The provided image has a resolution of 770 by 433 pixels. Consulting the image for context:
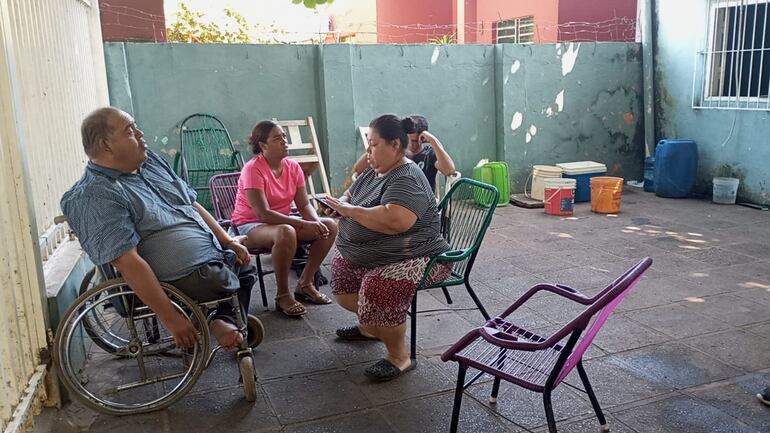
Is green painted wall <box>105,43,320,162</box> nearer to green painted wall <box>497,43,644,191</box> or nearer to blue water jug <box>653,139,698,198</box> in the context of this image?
green painted wall <box>497,43,644,191</box>

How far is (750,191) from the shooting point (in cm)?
667

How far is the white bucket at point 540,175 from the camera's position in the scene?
6.89 m

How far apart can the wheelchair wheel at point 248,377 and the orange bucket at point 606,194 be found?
15.6 feet

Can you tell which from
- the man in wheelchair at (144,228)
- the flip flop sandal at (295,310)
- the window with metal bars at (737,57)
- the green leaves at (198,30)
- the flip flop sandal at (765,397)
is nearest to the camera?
the man in wheelchair at (144,228)

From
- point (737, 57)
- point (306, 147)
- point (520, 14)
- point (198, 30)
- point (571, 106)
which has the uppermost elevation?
point (520, 14)

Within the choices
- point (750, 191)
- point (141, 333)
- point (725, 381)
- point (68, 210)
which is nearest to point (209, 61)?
point (141, 333)

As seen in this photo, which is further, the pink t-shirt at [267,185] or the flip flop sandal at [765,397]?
the pink t-shirt at [267,185]

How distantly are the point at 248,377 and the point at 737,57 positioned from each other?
6.45 m

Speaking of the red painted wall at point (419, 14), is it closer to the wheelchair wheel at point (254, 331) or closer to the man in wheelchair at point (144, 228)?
the wheelchair wheel at point (254, 331)

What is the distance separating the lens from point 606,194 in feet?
21.0

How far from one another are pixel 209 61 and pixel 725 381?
5.20 m

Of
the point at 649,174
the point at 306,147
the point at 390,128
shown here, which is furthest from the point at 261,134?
the point at 649,174

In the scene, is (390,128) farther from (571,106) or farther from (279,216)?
(571,106)

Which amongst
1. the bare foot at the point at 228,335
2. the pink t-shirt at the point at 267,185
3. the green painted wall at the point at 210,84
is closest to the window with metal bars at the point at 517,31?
the green painted wall at the point at 210,84
